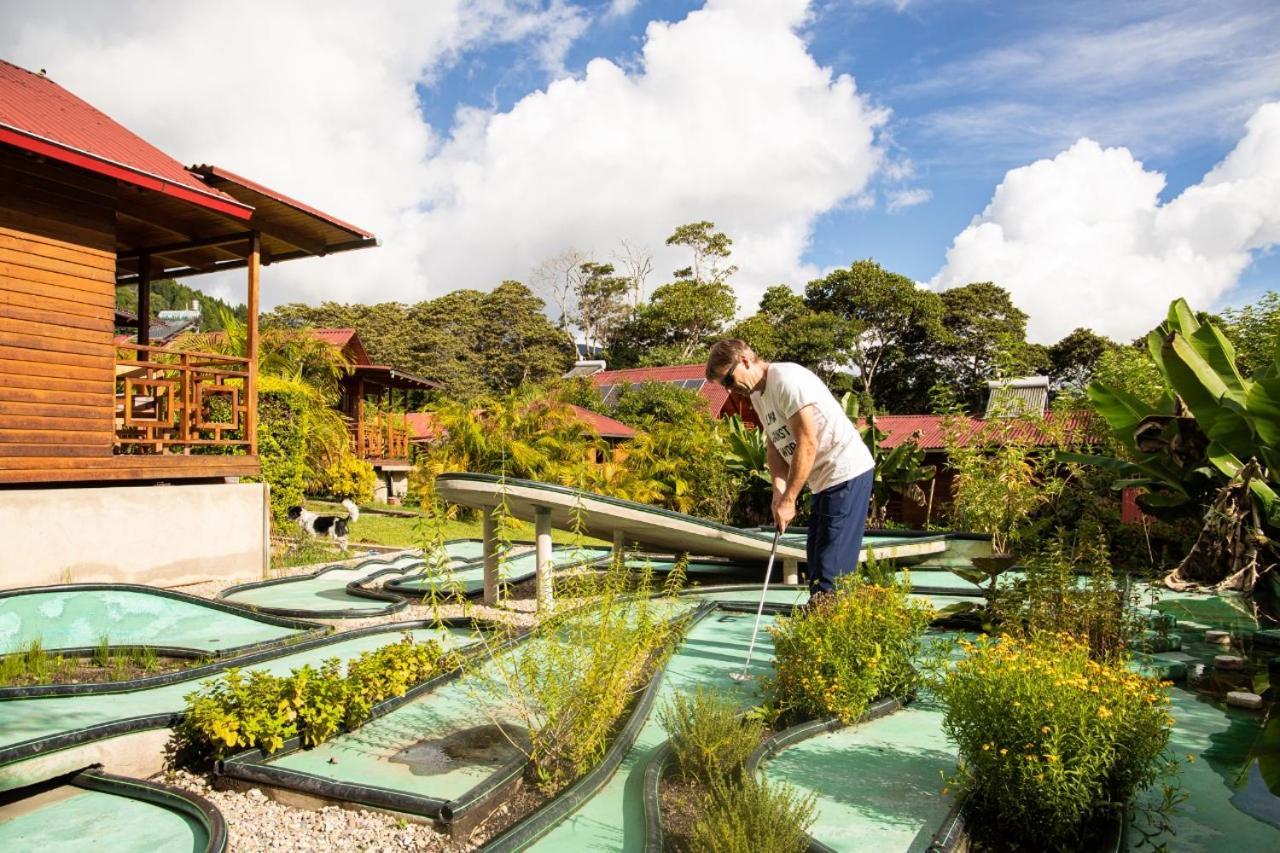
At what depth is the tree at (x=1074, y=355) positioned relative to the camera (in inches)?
1551

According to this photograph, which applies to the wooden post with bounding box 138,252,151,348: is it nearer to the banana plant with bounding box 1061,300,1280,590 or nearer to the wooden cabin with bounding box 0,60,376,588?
the wooden cabin with bounding box 0,60,376,588

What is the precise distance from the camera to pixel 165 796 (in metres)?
3.32

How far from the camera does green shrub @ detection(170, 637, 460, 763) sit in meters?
3.69

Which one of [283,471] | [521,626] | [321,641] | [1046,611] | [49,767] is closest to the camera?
[49,767]

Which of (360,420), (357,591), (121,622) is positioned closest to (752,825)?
(121,622)

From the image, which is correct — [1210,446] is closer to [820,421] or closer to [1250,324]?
[820,421]

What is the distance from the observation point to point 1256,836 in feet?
9.72

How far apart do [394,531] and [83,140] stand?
28.9 feet

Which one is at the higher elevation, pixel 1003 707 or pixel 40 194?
pixel 40 194

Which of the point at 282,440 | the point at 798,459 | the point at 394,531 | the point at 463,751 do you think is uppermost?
the point at 282,440

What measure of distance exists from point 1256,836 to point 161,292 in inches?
3369

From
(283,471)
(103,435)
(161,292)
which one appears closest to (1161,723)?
(103,435)

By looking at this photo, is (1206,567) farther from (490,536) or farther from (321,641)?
(490,536)

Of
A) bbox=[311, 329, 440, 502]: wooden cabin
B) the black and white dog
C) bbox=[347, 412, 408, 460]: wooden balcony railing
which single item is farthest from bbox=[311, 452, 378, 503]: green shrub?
the black and white dog
